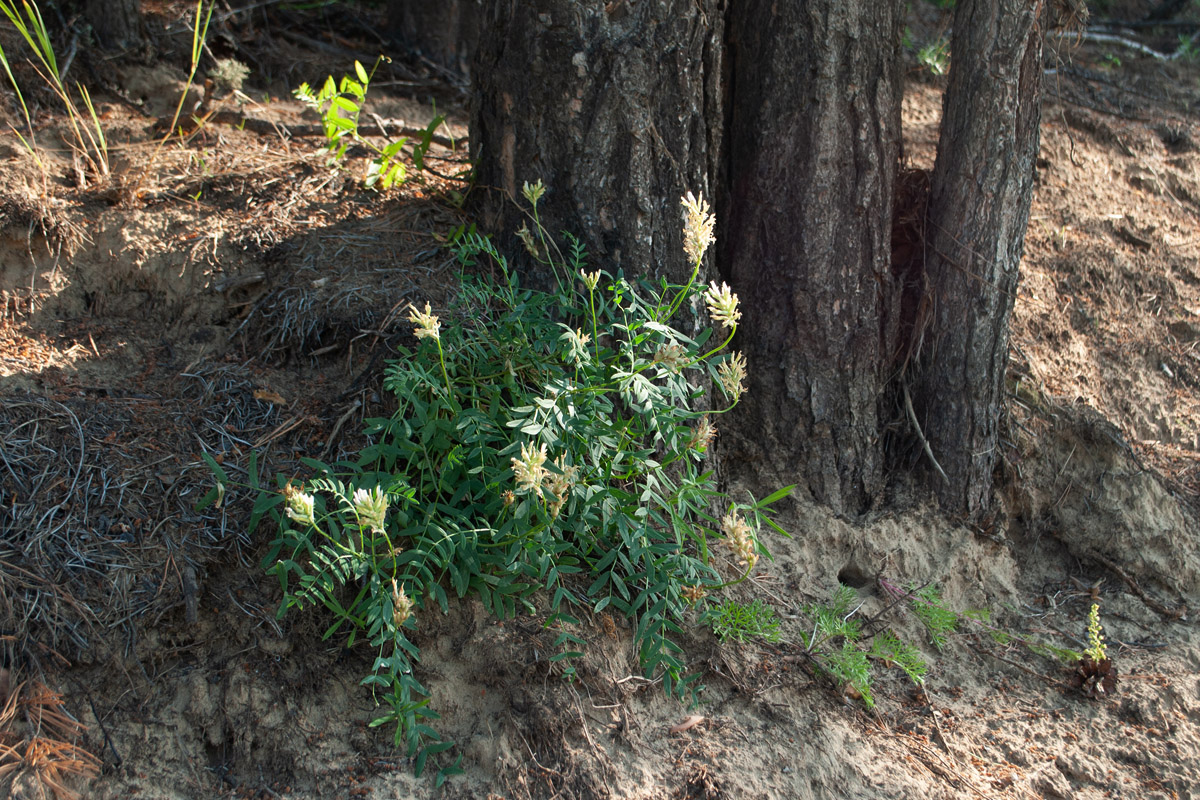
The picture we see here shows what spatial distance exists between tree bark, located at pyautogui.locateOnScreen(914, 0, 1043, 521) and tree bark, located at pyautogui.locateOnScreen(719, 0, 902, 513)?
211mm

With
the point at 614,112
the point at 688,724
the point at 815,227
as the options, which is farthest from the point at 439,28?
the point at 688,724

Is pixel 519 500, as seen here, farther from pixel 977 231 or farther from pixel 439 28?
pixel 439 28

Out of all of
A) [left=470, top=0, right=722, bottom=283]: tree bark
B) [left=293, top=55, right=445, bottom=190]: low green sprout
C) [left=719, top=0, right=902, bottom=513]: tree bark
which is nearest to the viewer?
[left=470, top=0, right=722, bottom=283]: tree bark

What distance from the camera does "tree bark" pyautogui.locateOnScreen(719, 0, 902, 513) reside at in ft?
9.73

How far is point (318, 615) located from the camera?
2.49 meters

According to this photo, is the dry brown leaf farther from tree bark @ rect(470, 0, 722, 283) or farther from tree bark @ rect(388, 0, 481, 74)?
tree bark @ rect(388, 0, 481, 74)

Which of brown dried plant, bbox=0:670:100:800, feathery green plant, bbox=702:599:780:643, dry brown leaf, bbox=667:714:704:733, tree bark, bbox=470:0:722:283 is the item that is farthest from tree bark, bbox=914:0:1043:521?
brown dried plant, bbox=0:670:100:800

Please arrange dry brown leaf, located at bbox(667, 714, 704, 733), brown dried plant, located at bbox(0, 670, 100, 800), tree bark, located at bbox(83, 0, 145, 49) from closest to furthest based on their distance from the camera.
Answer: brown dried plant, located at bbox(0, 670, 100, 800) < dry brown leaf, located at bbox(667, 714, 704, 733) < tree bark, located at bbox(83, 0, 145, 49)

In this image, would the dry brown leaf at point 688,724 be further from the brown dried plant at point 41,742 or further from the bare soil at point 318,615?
the brown dried plant at point 41,742

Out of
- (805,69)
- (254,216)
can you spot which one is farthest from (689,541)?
(254,216)

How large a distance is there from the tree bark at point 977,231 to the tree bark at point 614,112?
0.90 m

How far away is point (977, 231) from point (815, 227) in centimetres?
61

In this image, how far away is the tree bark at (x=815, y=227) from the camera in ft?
9.73

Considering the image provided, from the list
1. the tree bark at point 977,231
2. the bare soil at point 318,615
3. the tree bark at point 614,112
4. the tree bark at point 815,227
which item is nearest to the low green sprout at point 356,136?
the bare soil at point 318,615
